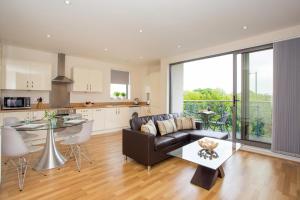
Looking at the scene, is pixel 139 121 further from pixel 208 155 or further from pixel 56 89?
pixel 56 89

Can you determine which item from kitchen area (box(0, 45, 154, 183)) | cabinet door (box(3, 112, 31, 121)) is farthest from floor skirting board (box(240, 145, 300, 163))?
cabinet door (box(3, 112, 31, 121))

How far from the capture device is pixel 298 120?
3.07 meters

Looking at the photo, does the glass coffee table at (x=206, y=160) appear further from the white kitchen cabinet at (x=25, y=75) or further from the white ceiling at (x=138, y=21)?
the white kitchen cabinet at (x=25, y=75)

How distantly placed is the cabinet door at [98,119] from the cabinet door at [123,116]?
26.9 inches

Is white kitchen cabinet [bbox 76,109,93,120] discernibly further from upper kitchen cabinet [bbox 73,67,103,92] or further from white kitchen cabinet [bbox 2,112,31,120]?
white kitchen cabinet [bbox 2,112,31,120]

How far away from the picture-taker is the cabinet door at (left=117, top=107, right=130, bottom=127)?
5.97 meters

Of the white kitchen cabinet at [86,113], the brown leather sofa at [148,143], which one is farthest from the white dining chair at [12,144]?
the white kitchen cabinet at [86,113]

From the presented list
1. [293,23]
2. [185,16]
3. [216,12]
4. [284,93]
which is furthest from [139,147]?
[293,23]

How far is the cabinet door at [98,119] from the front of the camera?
522cm

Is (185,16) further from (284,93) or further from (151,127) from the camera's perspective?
(284,93)

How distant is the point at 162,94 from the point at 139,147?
319cm

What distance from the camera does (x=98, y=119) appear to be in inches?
209

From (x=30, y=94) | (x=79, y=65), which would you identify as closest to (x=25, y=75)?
(x=30, y=94)

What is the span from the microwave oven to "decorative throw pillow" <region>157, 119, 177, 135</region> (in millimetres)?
3559
